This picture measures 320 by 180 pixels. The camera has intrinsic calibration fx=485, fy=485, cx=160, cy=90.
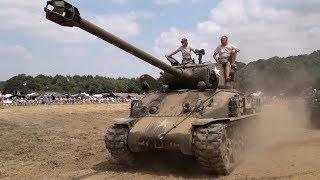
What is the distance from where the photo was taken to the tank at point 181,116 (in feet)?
34.0

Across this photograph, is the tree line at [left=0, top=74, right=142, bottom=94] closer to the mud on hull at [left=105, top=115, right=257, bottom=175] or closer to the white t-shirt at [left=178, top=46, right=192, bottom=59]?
the white t-shirt at [left=178, top=46, right=192, bottom=59]

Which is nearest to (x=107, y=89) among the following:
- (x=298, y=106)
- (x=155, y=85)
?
(x=298, y=106)

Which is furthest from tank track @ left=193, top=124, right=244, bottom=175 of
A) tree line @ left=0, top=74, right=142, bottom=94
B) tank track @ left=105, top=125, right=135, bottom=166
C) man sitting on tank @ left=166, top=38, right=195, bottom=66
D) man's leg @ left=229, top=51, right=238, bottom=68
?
tree line @ left=0, top=74, right=142, bottom=94

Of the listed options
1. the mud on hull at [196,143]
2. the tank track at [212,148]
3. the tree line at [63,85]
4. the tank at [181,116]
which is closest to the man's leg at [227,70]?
the tank at [181,116]

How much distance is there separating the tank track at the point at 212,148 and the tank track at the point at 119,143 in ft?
5.90

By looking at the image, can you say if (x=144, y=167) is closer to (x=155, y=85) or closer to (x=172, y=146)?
(x=172, y=146)

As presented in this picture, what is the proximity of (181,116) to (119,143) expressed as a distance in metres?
1.62

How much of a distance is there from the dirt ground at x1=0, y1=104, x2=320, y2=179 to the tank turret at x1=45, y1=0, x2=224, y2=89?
208cm

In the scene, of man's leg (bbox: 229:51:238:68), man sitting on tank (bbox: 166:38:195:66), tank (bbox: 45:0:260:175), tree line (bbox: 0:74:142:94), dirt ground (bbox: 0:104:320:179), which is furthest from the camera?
tree line (bbox: 0:74:142:94)

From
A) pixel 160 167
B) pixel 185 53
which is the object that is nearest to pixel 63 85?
pixel 185 53

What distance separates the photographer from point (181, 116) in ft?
38.4

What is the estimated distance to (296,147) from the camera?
51.5 ft

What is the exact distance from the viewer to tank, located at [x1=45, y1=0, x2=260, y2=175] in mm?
10367

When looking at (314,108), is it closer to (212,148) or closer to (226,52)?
(226,52)
